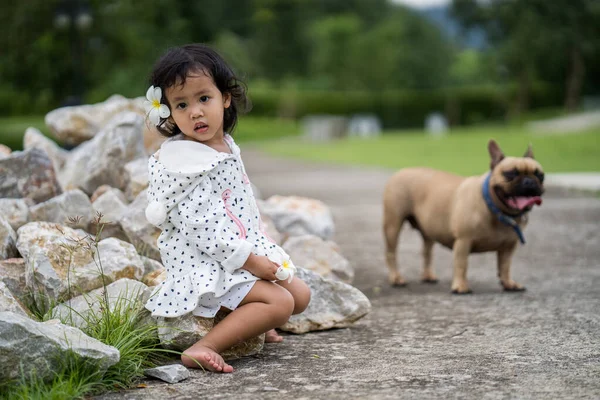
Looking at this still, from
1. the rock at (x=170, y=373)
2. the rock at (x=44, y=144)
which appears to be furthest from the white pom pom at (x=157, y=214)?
the rock at (x=44, y=144)

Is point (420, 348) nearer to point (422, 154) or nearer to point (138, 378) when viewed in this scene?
point (138, 378)

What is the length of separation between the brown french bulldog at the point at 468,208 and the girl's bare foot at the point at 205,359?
2.19 meters

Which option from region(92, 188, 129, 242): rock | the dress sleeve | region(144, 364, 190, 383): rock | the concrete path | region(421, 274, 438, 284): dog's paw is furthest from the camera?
region(421, 274, 438, 284): dog's paw

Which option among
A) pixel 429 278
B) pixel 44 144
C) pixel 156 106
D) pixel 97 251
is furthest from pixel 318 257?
pixel 44 144

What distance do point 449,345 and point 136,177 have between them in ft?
8.24

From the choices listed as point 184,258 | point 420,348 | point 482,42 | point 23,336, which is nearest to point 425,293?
point 420,348

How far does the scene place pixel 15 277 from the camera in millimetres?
3787

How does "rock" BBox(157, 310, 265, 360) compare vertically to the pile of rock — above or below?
below

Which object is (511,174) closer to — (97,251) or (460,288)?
(460,288)

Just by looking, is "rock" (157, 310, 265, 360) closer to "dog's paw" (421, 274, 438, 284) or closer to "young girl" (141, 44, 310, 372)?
"young girl" (141, 44, 310, 372)

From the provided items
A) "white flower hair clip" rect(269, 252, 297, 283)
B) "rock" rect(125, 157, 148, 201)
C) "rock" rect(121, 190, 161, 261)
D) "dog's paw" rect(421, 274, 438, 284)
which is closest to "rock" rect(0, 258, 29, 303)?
"rock" rect(121, 190, 161, 261)

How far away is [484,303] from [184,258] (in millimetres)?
2062

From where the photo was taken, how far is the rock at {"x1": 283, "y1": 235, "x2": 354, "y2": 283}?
185 inches

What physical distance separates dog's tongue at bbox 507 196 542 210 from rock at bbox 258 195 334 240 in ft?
4.89
